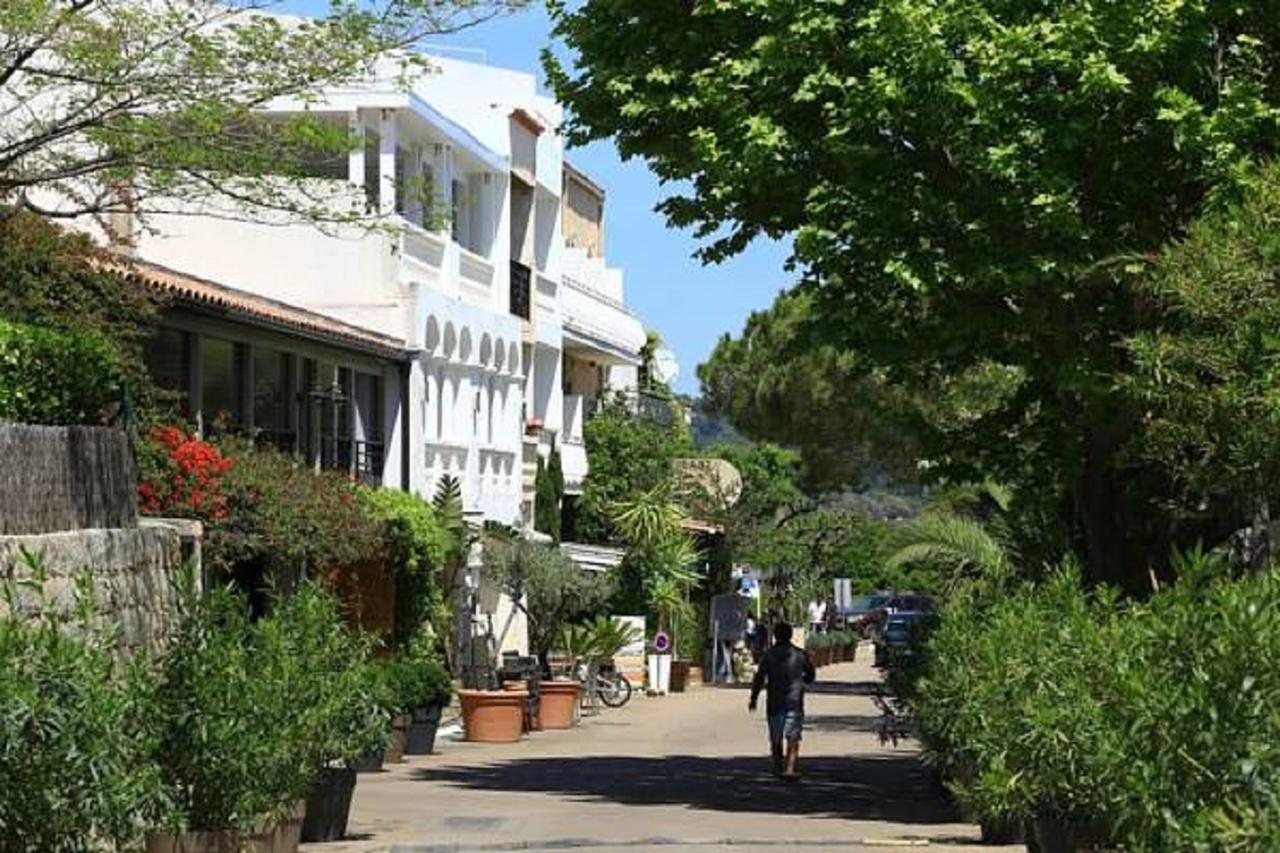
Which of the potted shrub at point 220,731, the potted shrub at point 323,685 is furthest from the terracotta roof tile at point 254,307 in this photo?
the potted shrub at point 220,731

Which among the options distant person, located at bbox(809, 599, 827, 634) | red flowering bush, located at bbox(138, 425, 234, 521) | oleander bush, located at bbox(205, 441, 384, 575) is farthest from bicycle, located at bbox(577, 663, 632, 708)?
distant person, located at bbox(809, 599, 827, 634)

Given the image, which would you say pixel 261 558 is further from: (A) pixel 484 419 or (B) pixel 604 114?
(A) pixel 484 419

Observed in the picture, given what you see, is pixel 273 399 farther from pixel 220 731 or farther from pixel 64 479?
pixel 220 731

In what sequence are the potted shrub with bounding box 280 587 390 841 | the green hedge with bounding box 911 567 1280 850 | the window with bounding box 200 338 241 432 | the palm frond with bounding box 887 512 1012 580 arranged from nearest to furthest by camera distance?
the green hedge with bounding box 911 567 1280 850 < the potted shrub with bounding box 280 587 390 841 < the window with bounding box 200 338 241 432 < the palm frond with bounding box 887 512 1012 580

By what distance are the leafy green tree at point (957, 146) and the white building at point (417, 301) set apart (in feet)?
11.9

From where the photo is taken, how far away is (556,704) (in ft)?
131

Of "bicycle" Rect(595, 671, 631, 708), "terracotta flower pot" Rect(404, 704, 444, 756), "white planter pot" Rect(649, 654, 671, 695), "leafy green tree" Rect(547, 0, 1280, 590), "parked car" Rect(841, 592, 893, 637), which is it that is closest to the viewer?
"leafy green tree" Rect(547, 0, 1280, 590)

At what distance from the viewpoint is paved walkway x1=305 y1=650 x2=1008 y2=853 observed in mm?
20891

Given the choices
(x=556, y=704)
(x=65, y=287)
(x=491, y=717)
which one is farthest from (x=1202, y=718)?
(x=556, y=704)

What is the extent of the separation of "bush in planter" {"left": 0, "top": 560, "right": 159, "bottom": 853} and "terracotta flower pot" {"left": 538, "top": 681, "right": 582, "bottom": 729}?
27.0 meters

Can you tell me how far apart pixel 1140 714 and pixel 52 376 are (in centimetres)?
1176

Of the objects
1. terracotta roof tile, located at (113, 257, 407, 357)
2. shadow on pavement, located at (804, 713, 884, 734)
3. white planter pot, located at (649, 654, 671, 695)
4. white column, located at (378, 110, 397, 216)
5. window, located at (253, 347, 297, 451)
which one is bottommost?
shadow on pavement, located at (804, 713, 884, 734)

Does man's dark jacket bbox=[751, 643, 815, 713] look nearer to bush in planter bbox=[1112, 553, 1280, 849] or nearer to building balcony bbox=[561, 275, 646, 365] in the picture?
bush in planter bbox=[1112, 553, 1280, 849]

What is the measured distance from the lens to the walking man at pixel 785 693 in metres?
28.9
